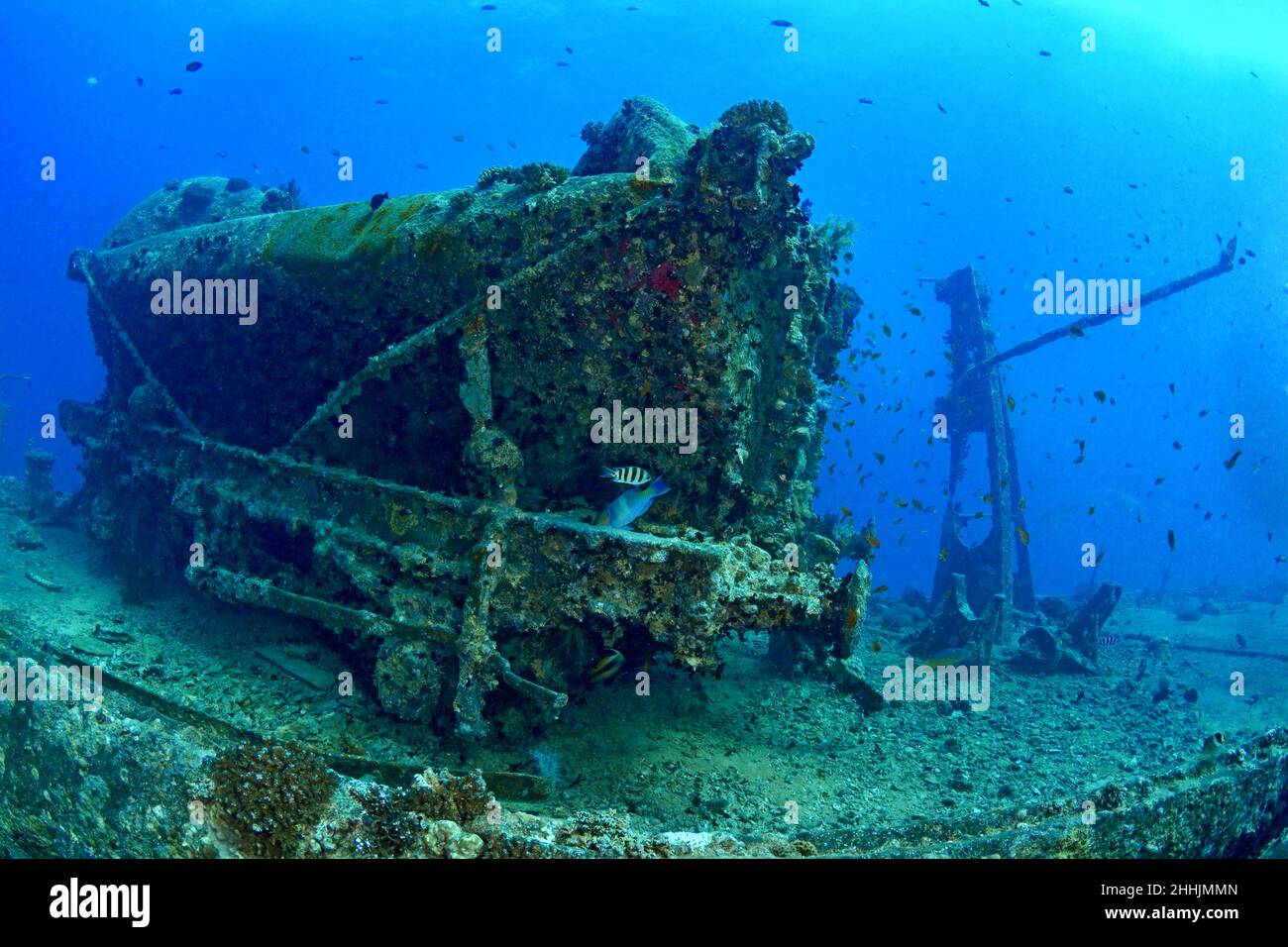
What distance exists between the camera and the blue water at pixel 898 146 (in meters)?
73.4

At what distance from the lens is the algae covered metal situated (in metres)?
5.16

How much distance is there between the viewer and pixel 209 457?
7332 millimetres

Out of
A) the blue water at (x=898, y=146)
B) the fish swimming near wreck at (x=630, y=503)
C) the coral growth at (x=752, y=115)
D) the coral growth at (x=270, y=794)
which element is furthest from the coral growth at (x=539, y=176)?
the blue water at (x=898, y=146)

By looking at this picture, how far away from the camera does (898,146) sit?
120 m

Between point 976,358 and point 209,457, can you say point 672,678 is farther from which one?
point 976,358

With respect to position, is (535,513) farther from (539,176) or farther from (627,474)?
(539,176)

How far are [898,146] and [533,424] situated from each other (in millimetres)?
136959

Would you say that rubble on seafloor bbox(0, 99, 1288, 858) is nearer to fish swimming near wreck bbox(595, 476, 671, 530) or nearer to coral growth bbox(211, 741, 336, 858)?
fish swimming near wreck bbox(595, 476, 671, 530)

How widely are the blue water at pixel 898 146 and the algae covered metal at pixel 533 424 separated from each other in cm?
4405

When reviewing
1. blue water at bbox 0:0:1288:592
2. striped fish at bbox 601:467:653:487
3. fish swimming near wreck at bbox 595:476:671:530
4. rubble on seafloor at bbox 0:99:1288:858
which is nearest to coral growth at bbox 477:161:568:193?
rubble on seafloor at bbox 0:99:1288:858

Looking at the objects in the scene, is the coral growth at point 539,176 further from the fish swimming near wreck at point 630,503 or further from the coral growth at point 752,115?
the fish swimming near wreck at point 630,503

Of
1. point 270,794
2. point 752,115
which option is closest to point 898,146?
point 752,115
